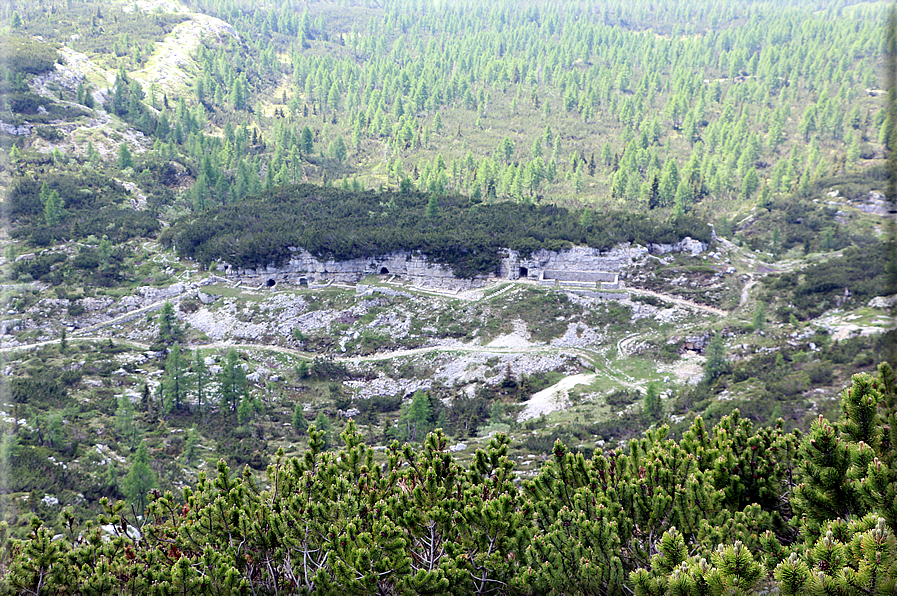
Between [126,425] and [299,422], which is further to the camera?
[299,422]

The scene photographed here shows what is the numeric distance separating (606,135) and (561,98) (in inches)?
685

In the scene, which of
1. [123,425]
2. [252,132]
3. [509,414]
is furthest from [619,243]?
[252,132]

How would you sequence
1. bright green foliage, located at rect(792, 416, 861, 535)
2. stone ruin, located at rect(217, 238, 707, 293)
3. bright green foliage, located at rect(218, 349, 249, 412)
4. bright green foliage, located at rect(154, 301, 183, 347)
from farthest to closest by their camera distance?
stone ruin, located at rect(217, 238, 707, 293)
bright green foliage, located at rect(154, 301, 183, 347)
bright green foliage, located at rect(218, 349, 249, 412)
bright green foliage, located at rect(792, 416, 861, 535)

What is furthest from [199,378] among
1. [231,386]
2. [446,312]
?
[446,312]

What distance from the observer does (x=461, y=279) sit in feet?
201

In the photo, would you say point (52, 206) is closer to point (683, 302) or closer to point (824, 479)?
point (683, 302)

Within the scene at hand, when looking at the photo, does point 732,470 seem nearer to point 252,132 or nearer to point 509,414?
point 509,414

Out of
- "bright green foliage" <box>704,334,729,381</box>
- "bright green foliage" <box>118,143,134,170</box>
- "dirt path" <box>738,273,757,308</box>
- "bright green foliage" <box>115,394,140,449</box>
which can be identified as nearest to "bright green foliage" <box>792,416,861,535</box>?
"bright green foliage" <box>704,334,729,381</box>

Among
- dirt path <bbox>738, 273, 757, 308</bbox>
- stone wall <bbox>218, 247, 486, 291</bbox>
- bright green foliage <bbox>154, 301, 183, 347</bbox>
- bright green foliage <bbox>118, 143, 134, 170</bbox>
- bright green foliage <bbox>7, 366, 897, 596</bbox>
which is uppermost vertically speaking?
bright green foliage <bbox>7, 366, 897, 596</bbox>

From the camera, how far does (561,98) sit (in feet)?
375

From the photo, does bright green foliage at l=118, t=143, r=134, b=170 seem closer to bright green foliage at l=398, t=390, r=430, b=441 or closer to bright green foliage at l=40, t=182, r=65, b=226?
bright green foliage at l=40, t=182, r=65, b=226

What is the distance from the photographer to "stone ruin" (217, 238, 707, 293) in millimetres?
59812

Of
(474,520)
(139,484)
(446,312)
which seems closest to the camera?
(474,520)

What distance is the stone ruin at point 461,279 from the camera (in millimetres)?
59812
